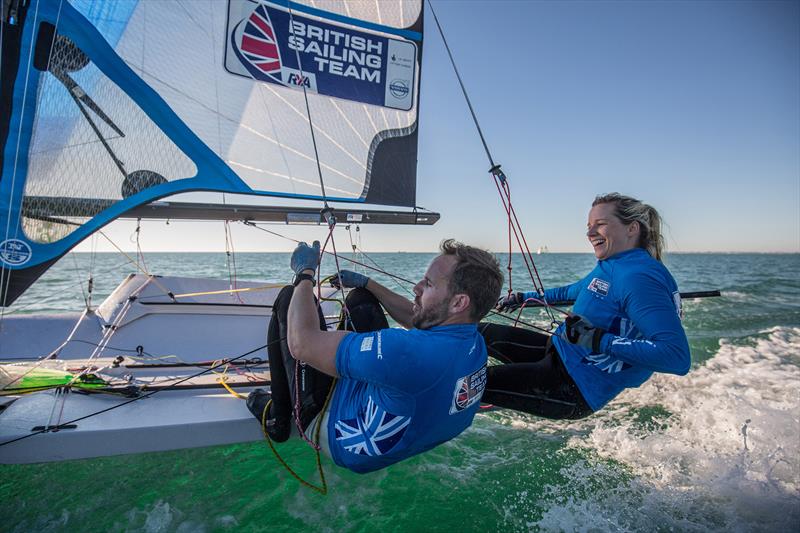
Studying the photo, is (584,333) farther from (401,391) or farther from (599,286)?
(401,391)

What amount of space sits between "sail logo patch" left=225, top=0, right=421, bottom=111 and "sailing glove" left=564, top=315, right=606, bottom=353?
103 inches

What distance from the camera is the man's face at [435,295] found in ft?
4.42

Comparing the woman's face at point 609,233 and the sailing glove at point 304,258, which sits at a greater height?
the woman's face at point 609,233

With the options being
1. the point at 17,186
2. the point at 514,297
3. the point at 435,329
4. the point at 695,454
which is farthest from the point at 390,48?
the point at 695,454

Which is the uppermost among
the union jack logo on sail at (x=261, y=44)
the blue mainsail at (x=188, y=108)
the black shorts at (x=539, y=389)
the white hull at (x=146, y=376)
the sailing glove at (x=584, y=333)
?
the union jack logo on sail at (x=261, y=44)

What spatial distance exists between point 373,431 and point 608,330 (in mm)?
1118

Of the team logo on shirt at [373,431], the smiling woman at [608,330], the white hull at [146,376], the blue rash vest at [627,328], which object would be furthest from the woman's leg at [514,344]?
the white hull at [146,376]

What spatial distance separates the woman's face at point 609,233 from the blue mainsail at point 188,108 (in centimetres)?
135

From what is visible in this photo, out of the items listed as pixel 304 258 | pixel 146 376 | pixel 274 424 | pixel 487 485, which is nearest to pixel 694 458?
pixel 487 485

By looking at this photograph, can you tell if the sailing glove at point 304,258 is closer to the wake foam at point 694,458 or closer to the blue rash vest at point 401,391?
the blue rash vest at point 401,391

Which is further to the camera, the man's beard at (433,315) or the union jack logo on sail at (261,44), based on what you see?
the union jack logo on sail at (261,44)

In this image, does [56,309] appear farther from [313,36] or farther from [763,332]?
[763,332]

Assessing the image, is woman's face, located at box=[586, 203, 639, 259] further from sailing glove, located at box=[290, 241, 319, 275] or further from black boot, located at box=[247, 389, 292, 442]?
black boot, located at box=[247, 389, 292, 442]

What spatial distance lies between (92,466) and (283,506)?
120 centimetres
